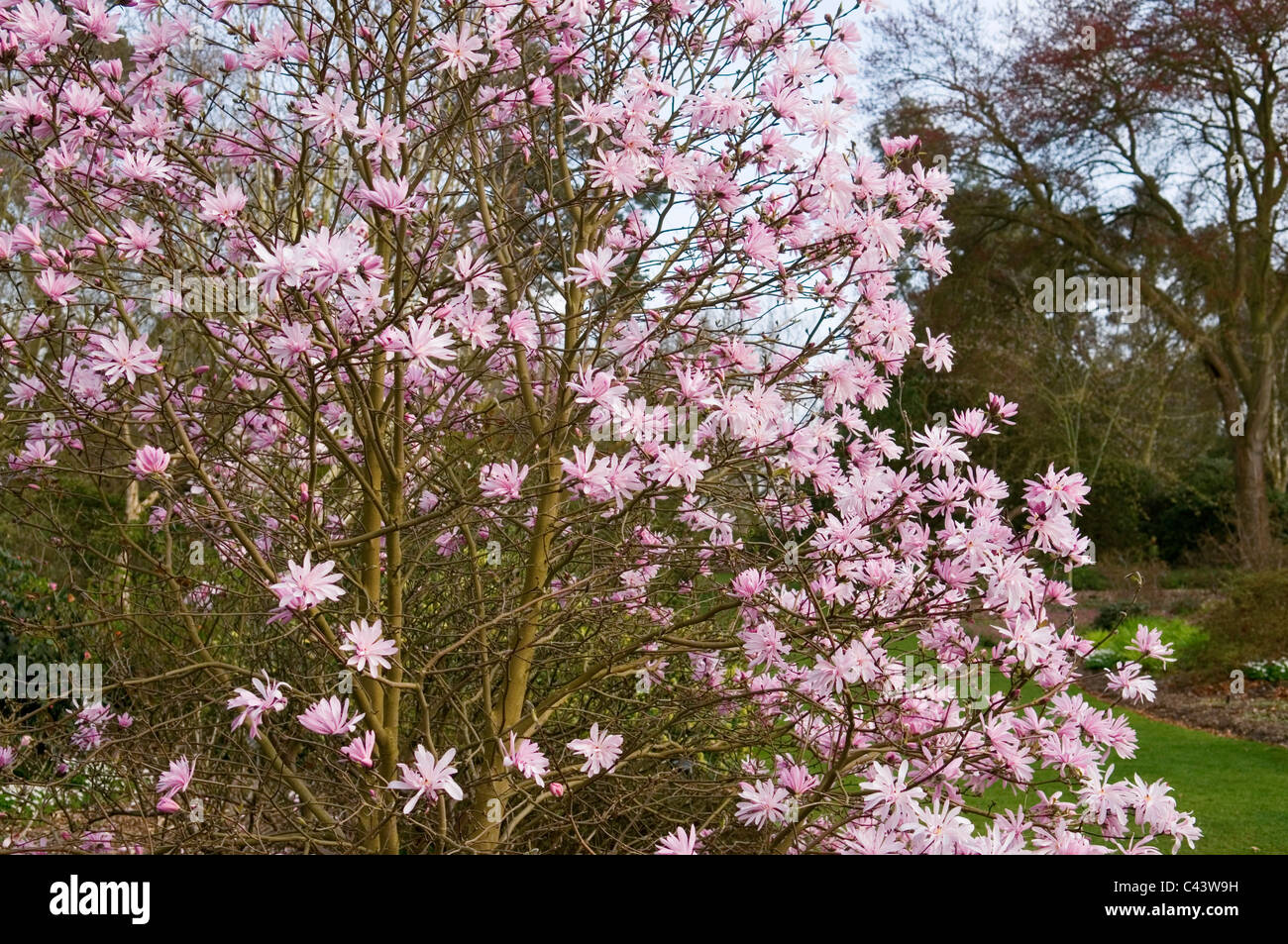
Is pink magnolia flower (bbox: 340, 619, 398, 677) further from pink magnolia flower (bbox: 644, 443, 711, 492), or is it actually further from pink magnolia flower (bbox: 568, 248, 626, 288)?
pink magnolia flower (bbox: 568, 248, 626, 288)

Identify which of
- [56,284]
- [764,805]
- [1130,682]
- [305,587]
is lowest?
[764,805]

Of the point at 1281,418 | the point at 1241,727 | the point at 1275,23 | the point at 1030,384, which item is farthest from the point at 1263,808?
the point at 1281,418

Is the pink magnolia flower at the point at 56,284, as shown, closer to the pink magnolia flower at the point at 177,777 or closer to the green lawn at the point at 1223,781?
the pink magnolia flower at the point at 177,777

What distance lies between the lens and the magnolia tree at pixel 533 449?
257 cm

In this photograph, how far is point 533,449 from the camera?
10.2ft

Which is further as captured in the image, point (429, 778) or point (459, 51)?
point (459, 51)

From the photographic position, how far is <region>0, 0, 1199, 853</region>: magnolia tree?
2.57 m

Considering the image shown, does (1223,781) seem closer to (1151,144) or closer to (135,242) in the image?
(135,242)

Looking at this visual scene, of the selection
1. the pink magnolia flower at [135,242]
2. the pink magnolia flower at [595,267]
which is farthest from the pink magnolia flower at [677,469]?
the pink magnolia flower at [135,242]

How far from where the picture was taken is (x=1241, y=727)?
8938mm

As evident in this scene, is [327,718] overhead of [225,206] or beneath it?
beneath

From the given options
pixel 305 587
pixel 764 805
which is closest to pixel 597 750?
pixel 764 805

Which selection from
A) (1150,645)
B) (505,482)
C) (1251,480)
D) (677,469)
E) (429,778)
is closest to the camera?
(429,778)
